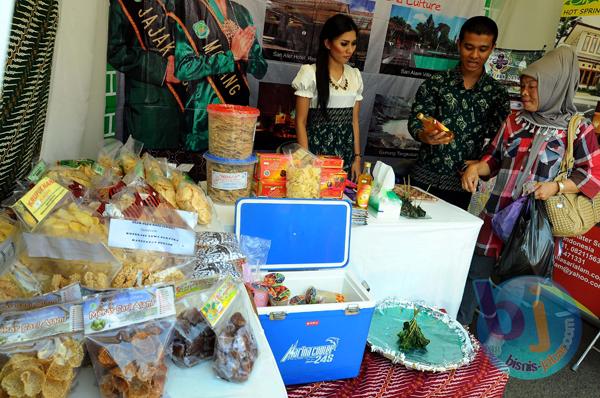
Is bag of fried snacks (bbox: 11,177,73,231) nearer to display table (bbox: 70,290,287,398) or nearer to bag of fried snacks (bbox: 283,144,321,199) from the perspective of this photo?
display table (bbox: 70,290,287,398)

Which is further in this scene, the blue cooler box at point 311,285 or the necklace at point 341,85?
the necklace at point 341,85

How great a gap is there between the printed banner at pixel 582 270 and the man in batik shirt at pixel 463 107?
1092 mm

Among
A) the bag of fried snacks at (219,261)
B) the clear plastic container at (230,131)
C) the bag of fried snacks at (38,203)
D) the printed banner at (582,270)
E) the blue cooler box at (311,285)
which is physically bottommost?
the printed banner at (582,270)

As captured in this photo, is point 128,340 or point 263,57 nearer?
point 128,340

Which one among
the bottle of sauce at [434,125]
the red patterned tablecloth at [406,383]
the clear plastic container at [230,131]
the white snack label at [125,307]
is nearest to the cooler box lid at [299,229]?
the clear plastic container at [230,131]

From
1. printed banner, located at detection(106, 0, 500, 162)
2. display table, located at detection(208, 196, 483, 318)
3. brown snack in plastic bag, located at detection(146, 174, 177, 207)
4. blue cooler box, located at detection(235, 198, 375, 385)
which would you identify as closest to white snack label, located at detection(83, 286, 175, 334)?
blue cooler box, located at detection(235, 198, 375, 385)

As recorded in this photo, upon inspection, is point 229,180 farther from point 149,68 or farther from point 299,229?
point 149,68

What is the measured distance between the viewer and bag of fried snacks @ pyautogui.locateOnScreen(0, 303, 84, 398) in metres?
0.58

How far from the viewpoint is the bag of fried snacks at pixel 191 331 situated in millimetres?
750

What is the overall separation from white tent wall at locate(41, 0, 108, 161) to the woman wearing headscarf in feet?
5.89

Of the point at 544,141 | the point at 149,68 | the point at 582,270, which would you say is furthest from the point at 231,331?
the point at 582,270

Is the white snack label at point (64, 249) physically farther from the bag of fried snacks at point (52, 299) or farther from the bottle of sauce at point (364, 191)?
the bottle of sauce at point (364, 191)

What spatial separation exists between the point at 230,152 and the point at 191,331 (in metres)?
0.83

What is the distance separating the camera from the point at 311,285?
4.66ft
